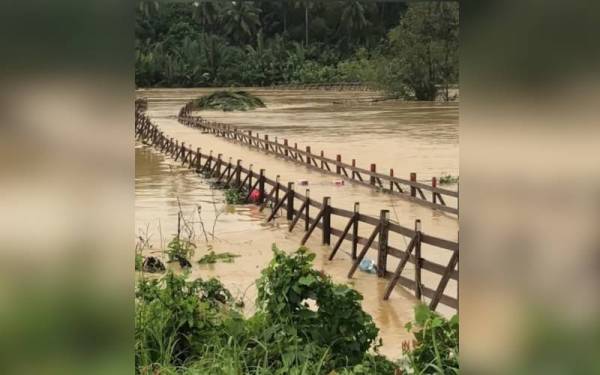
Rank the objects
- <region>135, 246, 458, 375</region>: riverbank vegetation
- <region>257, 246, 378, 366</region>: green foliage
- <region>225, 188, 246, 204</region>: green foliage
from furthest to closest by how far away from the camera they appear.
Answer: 1. <region>225, 188, 246, 204</region>: green foliage
2. <region>257, 246, 378, 366</region>: green foliage
3. <region>135, 246, 458, 375</region>: riverbank vegetation

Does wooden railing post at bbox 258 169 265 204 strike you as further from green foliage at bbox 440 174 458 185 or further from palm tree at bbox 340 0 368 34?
palm tree at bbox 340 0 368 34

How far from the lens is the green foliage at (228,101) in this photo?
37406mm

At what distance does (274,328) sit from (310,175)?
16108 millimetres

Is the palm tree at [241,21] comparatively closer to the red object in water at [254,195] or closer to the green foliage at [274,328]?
the red object in water at [254,195]

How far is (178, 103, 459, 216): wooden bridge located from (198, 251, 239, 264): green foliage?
327cm

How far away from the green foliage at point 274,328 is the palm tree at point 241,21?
104 feet

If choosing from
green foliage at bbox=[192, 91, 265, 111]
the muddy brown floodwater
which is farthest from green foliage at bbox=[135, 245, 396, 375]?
green foliage at bbox=[192, 91, 265, 111]

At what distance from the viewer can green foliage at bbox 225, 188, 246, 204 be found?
13977 millimetres

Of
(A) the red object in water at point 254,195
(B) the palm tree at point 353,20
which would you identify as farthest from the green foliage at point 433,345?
(B) the palm tree at point 353,20
